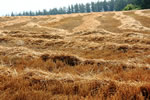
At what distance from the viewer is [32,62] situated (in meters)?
5.99

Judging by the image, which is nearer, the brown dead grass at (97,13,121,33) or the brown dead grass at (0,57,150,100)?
the brown dead grass at (0,57,150,100)

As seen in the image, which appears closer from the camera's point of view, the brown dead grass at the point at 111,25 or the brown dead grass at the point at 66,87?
the brown dead grass at the point at 66,87

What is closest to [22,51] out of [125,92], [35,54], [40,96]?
[35,54]

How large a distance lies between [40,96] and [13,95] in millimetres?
572

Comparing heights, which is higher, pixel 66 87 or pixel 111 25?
pixel 111 25

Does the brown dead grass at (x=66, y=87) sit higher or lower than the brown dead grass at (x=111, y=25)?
lower

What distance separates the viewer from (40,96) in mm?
3021

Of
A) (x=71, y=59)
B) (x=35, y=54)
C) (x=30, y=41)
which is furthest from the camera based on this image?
(x=30, y=41)

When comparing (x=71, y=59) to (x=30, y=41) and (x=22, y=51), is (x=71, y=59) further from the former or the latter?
(x=30, y=41)

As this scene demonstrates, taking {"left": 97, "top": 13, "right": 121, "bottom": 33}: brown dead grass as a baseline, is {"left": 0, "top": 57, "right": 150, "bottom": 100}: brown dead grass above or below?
below

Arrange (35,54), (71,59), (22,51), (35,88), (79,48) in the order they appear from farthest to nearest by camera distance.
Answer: (79,48), (22,51), (35,54), (71,59), (35,88)

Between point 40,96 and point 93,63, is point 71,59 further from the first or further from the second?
point 40,96

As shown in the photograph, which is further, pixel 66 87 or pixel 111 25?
pixel 111 25

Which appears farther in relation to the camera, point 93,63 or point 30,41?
point 30,41
